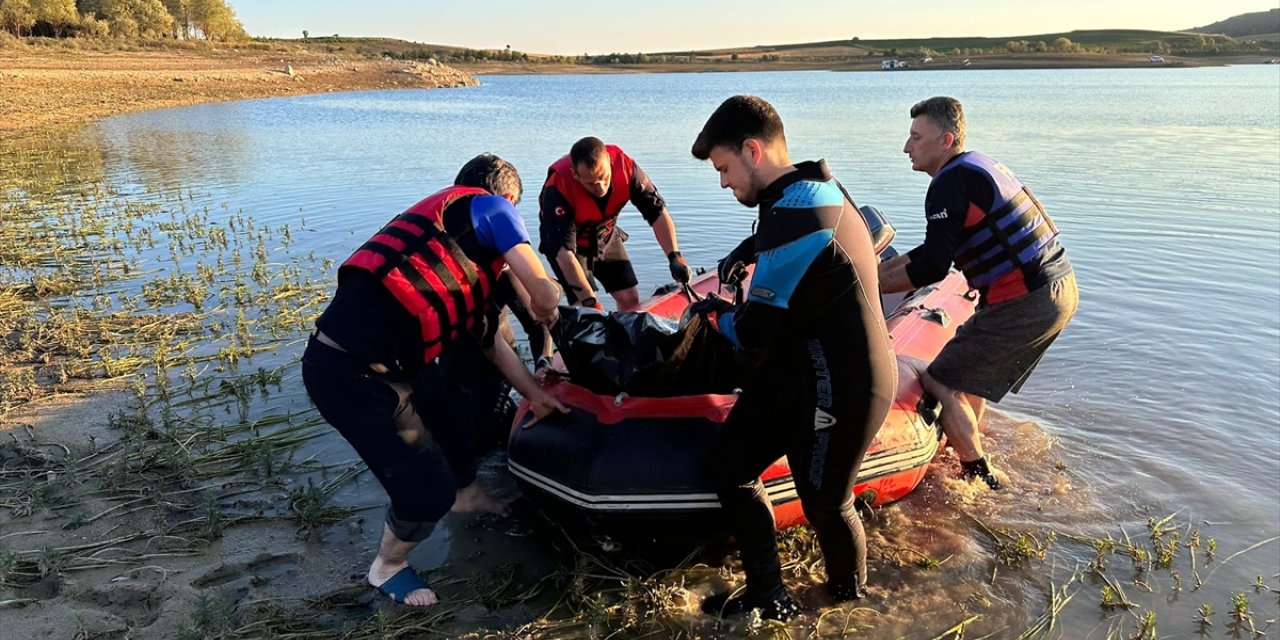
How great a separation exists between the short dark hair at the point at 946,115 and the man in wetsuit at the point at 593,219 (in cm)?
→ 181

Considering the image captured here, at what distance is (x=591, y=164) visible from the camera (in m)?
4.94

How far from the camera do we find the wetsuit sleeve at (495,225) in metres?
2.90

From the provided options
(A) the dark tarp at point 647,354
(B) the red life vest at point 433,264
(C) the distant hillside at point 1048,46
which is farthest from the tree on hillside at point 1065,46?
(B) the red life vest at point 433,264

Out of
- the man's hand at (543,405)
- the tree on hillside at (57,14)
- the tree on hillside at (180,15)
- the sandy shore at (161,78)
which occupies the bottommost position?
the man's hand at (543,405)

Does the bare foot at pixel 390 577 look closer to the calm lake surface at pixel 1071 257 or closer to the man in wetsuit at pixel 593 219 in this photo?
the calm lake surface at pixel 1071 257

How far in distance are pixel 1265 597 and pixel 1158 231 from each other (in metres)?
7.30

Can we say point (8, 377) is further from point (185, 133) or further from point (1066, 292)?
point (185, 133)

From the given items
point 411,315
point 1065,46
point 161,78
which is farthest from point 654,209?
point 1065,46

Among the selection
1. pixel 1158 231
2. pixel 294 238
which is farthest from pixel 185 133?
pixel 1158 231

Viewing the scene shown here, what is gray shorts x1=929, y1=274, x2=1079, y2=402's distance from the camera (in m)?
3.77

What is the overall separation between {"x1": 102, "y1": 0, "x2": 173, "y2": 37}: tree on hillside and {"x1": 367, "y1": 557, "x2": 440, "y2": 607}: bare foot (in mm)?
56541

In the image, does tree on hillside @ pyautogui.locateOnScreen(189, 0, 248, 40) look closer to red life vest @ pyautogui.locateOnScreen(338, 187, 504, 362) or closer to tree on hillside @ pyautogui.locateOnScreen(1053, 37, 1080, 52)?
tree on hillside @ pyautogui.locateOnScreen(1053, 37, 1080, 52)

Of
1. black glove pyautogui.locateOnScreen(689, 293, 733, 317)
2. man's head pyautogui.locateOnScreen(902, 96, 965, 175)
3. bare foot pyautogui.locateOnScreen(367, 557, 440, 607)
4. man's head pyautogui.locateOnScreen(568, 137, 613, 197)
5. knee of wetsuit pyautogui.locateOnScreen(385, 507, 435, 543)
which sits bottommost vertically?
bare foot pyautogui.locateOnScreen(367, 557, 440, 607)

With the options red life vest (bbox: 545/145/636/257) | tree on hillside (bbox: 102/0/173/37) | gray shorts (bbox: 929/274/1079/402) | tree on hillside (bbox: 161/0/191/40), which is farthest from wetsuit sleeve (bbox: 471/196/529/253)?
tree on hillside (bbox: 161/0/191/40)
